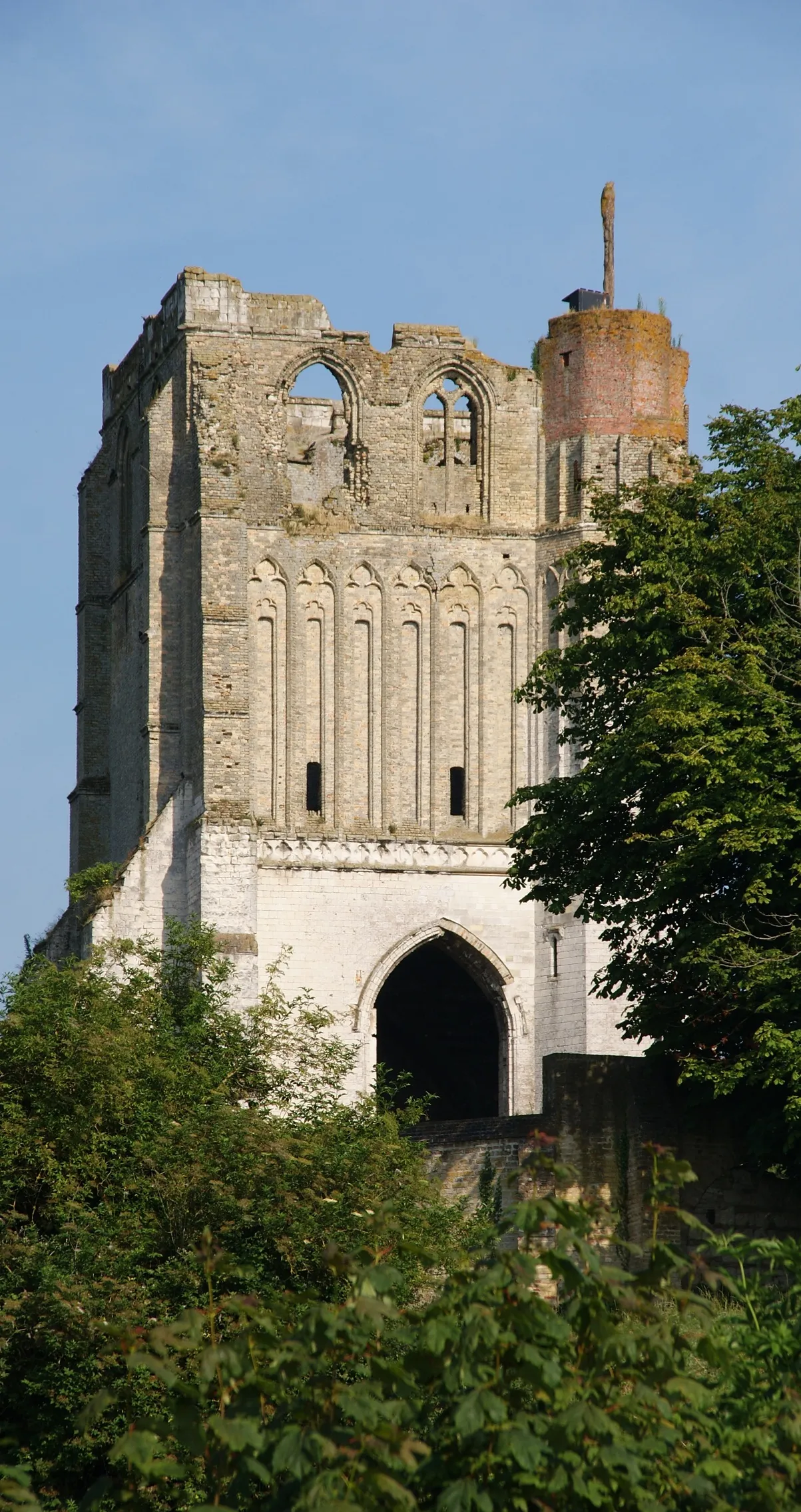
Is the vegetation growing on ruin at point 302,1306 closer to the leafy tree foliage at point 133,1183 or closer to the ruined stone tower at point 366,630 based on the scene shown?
the leafy tree foliage at point 133,1183

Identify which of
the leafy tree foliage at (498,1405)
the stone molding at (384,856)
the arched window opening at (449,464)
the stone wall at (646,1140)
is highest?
the arched window opening at (449,464)

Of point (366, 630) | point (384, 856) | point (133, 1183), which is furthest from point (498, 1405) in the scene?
point (366, 630)

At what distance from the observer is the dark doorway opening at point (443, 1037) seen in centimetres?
4059

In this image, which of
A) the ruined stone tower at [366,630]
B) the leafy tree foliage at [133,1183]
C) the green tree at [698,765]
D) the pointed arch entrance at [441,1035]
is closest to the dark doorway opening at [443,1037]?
the pointed arch entrance at [441,1035]

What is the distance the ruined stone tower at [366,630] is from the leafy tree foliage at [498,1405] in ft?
82.6

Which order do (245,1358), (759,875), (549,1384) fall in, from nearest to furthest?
(549,1384) < (245,1358) < (759,875)

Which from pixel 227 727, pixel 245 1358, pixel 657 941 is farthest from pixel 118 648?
pixel 245 1358

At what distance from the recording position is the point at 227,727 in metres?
36.9

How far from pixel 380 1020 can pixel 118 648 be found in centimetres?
695

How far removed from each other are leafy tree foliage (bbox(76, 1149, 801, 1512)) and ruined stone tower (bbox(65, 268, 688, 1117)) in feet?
82.6

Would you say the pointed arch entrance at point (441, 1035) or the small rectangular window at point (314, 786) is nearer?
the small rectangular window at point (314, 786)

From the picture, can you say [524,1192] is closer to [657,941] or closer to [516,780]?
[657,941]

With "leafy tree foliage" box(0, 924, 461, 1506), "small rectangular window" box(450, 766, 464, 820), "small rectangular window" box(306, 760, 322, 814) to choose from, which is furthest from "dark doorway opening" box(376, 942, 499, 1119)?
"leafy tree foliage" box(0, 924, 461, 1506)

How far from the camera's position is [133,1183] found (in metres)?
22.8
